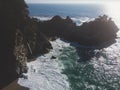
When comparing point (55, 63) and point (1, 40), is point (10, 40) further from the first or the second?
point (55, 63)

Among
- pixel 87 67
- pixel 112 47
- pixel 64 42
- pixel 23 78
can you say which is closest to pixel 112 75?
pixel 87 67

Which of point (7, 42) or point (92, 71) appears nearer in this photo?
point (7, 42)

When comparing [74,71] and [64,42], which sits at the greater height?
[64,42]

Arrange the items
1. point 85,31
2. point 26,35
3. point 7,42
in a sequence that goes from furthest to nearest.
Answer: point 85,31, point 26,35, point 7,42

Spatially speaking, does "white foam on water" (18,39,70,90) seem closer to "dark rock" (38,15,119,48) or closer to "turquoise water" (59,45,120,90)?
"turquoise water" (59,45,120,90)

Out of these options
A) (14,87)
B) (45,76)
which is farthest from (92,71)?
(14,87)

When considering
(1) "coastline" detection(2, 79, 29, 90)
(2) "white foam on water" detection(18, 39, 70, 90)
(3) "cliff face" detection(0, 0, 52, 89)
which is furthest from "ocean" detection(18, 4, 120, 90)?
(3) "cliff face" detection(0, 0, 52, 89)

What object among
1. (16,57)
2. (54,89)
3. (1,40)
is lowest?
(54,89)

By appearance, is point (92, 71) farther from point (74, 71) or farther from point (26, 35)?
point (26, 35)
